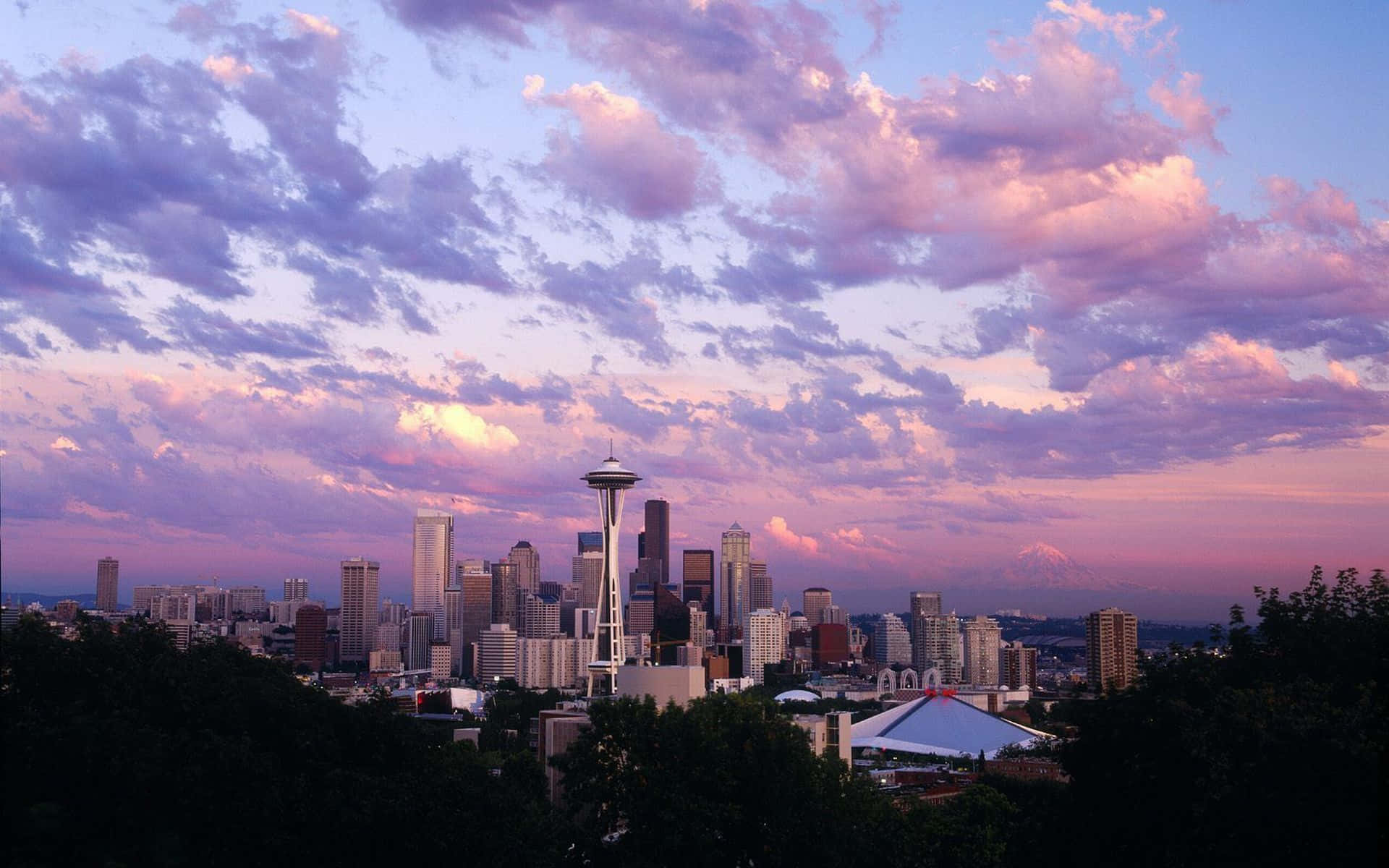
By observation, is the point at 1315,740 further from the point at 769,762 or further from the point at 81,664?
the point at 81,664

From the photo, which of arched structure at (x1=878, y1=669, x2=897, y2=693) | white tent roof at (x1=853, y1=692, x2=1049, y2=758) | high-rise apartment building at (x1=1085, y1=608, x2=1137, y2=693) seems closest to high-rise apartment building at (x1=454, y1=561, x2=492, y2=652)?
arched structure at (x1=878, y1=669, x2=897, y2=693)

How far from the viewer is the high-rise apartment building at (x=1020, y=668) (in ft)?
588

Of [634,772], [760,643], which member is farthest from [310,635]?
[634,772]

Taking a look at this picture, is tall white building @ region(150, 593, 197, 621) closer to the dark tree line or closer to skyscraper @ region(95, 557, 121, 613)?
skyscraper @ region(95, 557, 121, 613)

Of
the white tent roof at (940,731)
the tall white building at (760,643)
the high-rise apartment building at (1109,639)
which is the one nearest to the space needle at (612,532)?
the white tent roof at (940,731)

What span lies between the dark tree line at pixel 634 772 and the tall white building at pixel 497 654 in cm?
15093

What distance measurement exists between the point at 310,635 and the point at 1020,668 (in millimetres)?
90055

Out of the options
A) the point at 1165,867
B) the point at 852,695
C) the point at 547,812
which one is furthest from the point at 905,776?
the point at 852,695

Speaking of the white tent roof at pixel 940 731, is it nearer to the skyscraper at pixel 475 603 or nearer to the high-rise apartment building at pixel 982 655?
the high-rise apartment building at pixel 982 655

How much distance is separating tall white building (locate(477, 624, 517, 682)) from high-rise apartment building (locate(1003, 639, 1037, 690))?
208 ft

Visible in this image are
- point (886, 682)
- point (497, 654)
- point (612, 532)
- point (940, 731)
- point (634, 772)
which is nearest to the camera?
point (634, 772)

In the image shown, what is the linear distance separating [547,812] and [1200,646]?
12175mm

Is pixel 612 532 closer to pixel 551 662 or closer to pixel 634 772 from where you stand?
pixel 551 662

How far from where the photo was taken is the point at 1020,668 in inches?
7096
